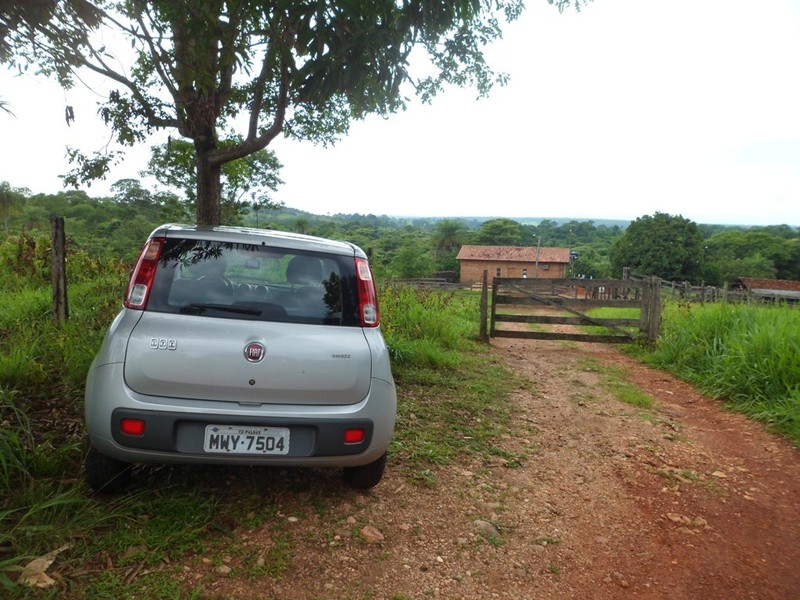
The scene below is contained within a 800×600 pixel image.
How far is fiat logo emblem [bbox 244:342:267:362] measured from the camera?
8.40 feet

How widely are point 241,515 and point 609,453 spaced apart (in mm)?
2936

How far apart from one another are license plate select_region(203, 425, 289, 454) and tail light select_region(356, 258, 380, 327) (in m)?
0.74

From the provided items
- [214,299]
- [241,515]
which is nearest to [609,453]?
[241,515]

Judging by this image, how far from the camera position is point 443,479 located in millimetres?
3566

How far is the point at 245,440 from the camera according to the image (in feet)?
8.45

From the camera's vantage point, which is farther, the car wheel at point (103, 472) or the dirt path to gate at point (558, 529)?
the car wheel at point (103, 472)

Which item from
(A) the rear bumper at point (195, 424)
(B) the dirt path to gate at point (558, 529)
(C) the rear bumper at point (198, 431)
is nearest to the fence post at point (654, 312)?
(B) the dirt path to gate at point (558, 529)

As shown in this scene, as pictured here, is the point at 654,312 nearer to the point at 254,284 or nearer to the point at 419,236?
the point at 254,284

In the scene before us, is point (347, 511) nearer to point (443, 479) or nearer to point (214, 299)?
point (443, 479)

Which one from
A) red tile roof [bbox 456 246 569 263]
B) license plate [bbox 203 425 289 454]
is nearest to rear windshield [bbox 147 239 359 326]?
license plate [bbox 203 425 289 454]

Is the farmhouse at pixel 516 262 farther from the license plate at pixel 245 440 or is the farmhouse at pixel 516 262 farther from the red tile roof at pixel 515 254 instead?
the license plate at pixel 245 440

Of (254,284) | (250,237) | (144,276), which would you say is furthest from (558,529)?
(144,276)

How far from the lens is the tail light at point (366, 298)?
2.94 m

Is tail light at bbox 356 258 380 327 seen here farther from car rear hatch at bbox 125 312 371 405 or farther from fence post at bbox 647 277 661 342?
fence post at bbox 647 277 661 342
